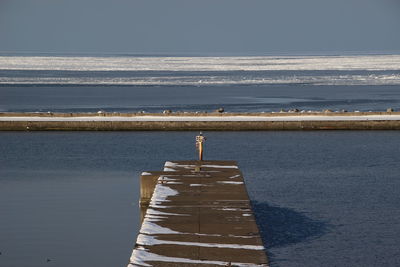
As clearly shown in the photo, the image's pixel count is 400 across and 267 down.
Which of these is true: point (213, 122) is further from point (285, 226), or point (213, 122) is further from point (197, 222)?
point (197, 222)

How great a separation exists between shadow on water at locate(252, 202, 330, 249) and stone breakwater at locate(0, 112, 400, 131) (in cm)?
2835

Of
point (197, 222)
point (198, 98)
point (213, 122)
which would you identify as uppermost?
point (198, 98)

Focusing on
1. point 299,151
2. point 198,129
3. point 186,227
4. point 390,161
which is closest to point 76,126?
point 198,129

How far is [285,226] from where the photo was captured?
31766 mm

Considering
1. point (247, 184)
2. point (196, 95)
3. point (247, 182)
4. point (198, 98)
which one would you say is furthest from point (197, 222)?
point (196, 95)

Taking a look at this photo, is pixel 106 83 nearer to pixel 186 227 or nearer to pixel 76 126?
pixel 76 126

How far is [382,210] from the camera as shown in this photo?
34938 millimetres

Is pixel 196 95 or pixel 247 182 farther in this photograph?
pixel 196 95

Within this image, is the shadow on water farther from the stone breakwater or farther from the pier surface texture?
the stone breakwater

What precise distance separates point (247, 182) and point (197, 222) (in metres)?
15.5

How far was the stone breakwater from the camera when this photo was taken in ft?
208

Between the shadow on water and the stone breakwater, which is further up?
the stone breakwater

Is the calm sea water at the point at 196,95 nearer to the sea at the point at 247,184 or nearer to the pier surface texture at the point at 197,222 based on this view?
the sea at the point at 247,184

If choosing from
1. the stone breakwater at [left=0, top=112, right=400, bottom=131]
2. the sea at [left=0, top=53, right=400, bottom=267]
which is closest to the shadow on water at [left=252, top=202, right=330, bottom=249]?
the sea at [left=0, top=53, right=400, bottom=267]
